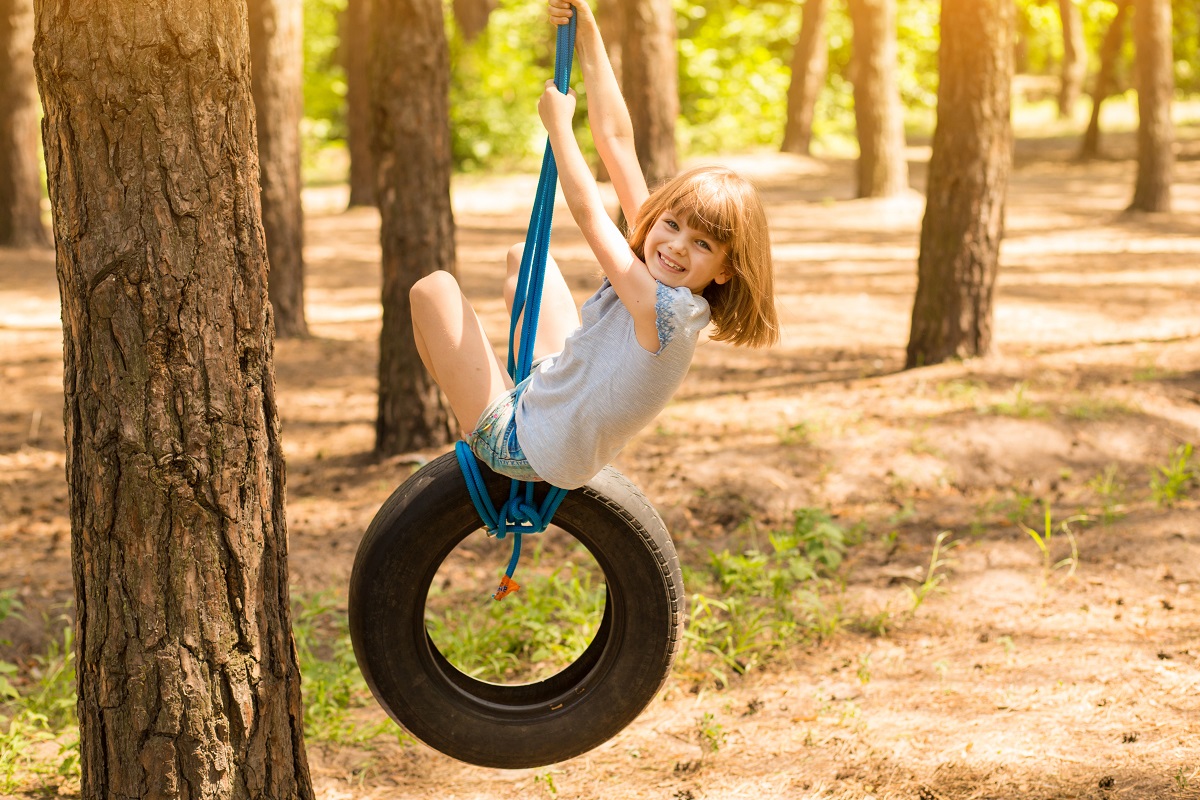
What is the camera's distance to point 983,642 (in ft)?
13.1

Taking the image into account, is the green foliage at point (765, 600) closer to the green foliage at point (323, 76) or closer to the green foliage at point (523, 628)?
the green foliage at point (523, 628)

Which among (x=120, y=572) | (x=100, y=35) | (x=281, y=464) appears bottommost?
(x=120, y=572)

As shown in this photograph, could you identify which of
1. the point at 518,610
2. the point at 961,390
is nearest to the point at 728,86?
the point at 961,390

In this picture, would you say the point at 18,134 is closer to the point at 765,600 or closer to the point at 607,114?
the point at 765,600

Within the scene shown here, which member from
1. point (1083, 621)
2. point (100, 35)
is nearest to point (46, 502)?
point (100, 35)

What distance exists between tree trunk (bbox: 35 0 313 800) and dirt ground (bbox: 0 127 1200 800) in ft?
3.49

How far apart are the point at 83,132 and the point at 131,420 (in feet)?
1.82

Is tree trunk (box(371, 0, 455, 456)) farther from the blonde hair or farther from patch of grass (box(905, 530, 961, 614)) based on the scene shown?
the blonde hair

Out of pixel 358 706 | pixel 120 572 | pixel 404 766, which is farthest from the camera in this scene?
pixel 358 706

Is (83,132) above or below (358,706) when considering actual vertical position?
above

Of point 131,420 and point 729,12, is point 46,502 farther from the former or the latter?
point 729,12

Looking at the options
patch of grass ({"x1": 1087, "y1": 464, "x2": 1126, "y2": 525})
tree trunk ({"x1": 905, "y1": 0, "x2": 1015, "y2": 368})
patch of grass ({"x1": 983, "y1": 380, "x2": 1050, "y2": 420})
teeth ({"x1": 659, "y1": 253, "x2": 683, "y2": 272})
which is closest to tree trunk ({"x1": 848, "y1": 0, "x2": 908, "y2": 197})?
tree trunk ({"x1": 905, "y1": 0, "x2": 1015, "y2": 368})

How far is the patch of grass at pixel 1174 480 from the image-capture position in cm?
493

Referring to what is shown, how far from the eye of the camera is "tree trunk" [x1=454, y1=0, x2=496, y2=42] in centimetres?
1873
